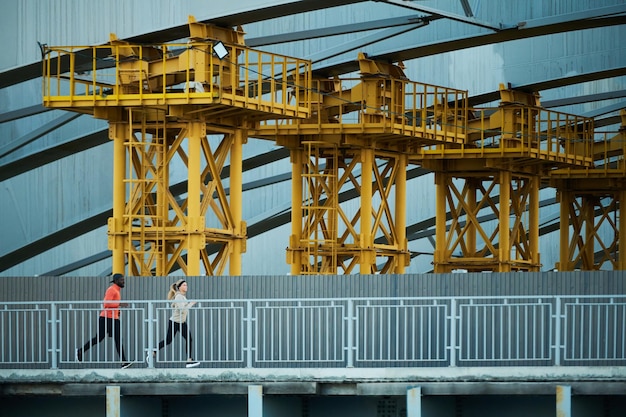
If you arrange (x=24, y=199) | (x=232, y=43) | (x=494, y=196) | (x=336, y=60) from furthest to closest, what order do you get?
1. (x=494, y=196)
2. (x=24, y=199)
3. (x=336, y=60)
4. (x=232, y=43)

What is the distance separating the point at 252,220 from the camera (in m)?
59.2

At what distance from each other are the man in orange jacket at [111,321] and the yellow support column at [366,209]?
22385 millimetres

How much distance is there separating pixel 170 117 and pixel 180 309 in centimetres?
1533

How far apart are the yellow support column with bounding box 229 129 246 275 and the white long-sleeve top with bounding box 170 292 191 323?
14978mm

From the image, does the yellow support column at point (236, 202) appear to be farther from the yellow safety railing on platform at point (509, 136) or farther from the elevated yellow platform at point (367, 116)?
the yellow safety railing on platform at point (509, 136)

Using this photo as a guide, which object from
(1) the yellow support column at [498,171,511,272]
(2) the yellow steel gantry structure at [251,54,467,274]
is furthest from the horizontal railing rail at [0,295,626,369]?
(1) the yellow support column at [498,171,511,272]

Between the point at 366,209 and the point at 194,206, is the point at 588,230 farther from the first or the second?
the point at 194,206

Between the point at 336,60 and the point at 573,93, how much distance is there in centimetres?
1464

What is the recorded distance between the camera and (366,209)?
46344mm

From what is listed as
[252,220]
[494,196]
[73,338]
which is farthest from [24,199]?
[73,338]

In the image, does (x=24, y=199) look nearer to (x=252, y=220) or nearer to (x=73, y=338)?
(x=252, y=220)

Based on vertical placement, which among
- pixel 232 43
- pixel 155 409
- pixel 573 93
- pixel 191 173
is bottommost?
pixel 155 409

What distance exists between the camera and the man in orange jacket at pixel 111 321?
23141 mm

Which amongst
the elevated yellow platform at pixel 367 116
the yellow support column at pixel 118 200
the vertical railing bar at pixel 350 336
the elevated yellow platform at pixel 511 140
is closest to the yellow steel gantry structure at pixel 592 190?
Answer: the elevated yellow platform at pixel 511 140
